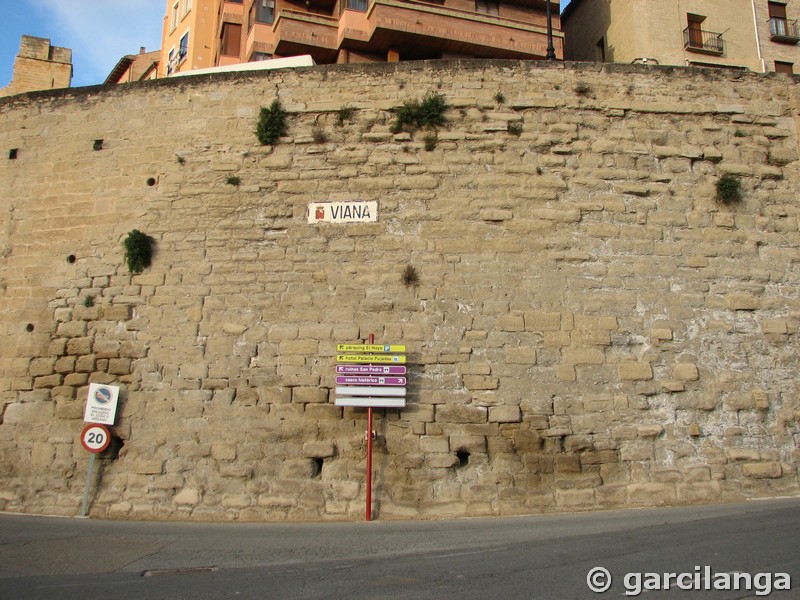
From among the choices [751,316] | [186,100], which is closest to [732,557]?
[751,316]

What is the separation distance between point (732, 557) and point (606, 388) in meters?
2.90

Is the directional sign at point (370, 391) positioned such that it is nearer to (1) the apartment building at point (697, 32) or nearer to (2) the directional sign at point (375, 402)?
(2) the directional sign at point (375, 402)

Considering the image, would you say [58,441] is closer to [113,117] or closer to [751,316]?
[113,117]

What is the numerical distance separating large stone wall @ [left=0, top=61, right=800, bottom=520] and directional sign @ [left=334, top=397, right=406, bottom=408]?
202mm

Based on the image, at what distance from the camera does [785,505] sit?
6.67 meters

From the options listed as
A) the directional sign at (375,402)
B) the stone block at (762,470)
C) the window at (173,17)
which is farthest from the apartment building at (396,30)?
the stone block at (762,470)

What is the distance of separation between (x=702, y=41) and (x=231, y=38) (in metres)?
14.3

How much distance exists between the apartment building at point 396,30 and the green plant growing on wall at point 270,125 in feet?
32.3

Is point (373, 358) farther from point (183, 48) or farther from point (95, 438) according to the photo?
point (183, 48)

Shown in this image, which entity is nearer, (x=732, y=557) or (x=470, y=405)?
(x=732, y=557)

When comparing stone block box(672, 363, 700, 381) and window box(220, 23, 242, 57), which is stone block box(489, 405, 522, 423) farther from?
window box(220, 23, 242, 57)

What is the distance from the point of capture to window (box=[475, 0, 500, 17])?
18.9m

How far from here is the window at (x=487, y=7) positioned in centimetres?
1886

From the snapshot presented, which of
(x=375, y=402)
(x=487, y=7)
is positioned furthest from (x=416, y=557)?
(x=487, y=7)
